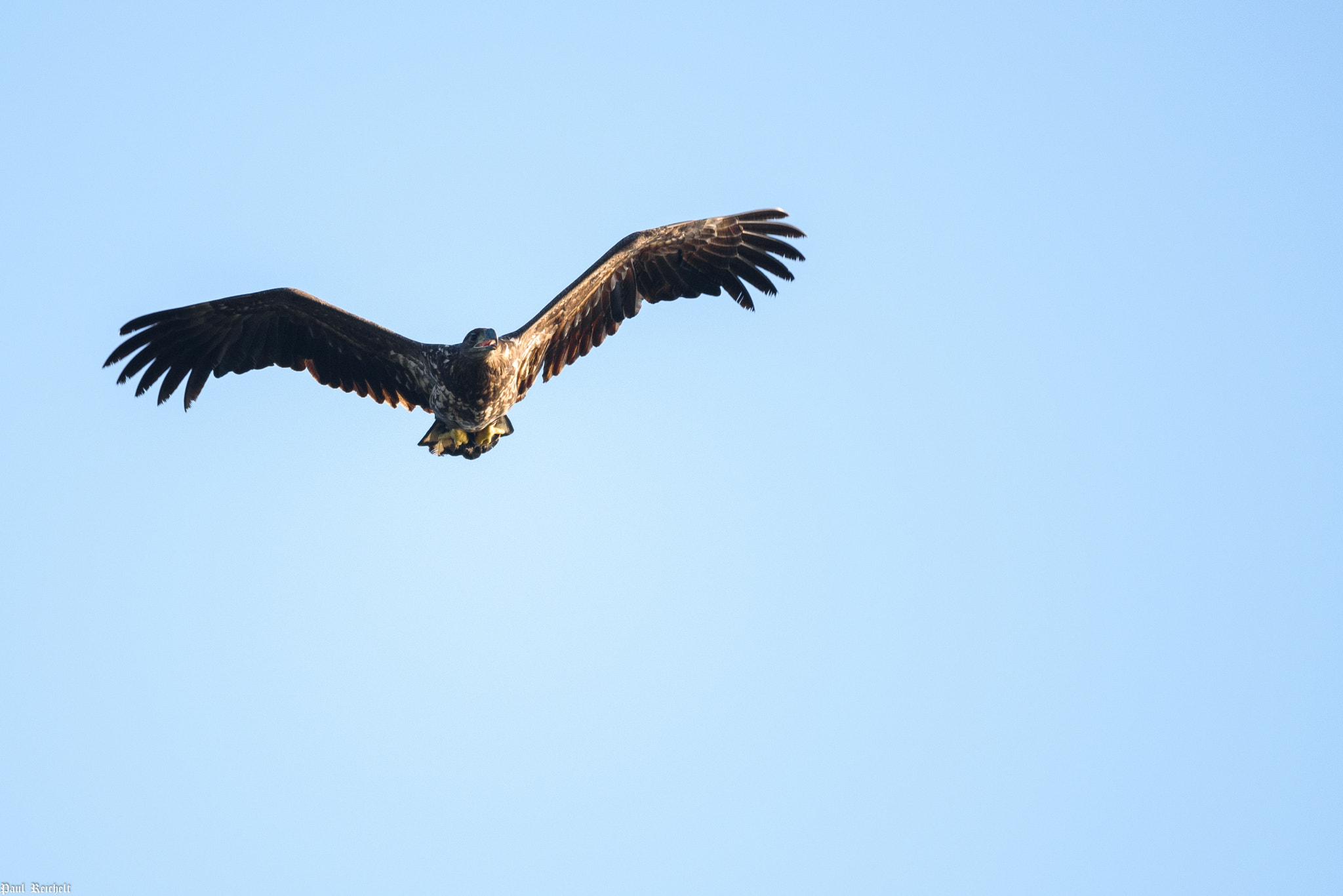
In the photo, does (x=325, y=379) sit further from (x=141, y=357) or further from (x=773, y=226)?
(x=773, y=226)

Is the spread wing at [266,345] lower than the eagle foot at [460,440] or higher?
higher

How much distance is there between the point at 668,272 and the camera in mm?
14680

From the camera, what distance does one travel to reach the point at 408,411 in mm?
14312

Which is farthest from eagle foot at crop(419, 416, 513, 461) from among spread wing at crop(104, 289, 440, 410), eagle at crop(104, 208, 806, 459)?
spread wing at crop(104, 289, 440, 410)

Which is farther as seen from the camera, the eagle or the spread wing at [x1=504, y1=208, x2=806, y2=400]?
the spread wing at [x1=504, y1=208, x2=806, y2=400]

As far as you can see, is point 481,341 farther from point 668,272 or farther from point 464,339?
point 668,272

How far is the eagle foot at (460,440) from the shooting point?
13.6 metres

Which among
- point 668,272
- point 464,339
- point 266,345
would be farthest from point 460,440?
point 668,272

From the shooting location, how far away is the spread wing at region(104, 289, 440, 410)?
1352 centimetres

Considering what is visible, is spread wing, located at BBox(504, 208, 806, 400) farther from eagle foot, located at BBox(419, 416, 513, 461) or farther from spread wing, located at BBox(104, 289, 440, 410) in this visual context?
spread wing, located at BBox(104, 289, 440, 410)

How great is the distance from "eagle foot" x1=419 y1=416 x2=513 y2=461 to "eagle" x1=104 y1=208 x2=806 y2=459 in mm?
10

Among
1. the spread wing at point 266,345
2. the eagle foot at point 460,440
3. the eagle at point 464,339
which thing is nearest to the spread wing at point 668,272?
the eagle at point 464,339

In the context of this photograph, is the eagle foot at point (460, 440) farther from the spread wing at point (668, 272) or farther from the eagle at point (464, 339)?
the spread wing at point (668, 272)

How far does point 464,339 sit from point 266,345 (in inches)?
91.6
